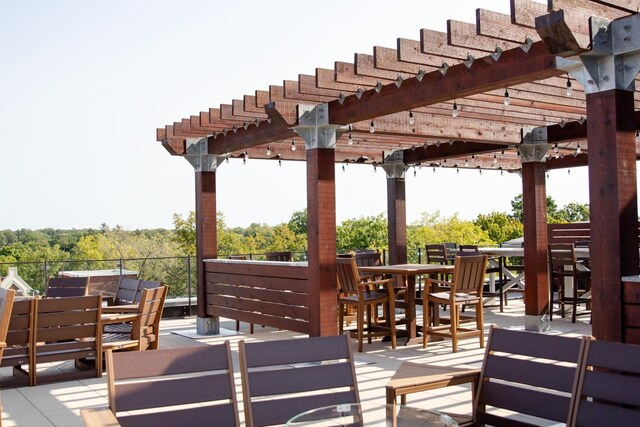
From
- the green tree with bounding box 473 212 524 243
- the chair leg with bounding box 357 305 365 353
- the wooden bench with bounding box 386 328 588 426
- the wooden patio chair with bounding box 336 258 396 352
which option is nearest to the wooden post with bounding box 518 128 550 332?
the wooden patio chair with bounding box 336 258 396 352

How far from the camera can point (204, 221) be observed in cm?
980

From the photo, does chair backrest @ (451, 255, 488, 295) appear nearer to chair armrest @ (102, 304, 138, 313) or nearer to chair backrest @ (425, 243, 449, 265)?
chair armrest @ (102, 304, 138, 313)

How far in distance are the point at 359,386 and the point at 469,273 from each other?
94.4 inches

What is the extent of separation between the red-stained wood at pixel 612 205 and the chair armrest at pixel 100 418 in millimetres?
3302

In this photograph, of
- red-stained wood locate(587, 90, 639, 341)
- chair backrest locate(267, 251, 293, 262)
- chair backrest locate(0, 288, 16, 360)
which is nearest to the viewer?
chair backrest locate(0, 288, 16, 360)

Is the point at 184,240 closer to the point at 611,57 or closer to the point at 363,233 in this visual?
the point at 363,233

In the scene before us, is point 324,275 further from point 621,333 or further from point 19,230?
point 19,230

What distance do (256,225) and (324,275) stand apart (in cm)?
3630

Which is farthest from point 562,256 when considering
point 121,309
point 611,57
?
point 121,309

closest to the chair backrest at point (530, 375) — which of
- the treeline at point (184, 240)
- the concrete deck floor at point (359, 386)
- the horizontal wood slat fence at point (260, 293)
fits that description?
the concrete deck floor at point (359, 386)

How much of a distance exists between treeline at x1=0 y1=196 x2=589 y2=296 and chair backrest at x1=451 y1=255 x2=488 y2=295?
195 inches

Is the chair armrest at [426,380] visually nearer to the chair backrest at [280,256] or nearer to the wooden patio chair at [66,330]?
the wooden patio chair at [66,330]

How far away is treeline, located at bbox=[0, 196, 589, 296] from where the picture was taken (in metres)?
20.0

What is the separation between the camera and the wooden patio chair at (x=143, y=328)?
6.69 meters
